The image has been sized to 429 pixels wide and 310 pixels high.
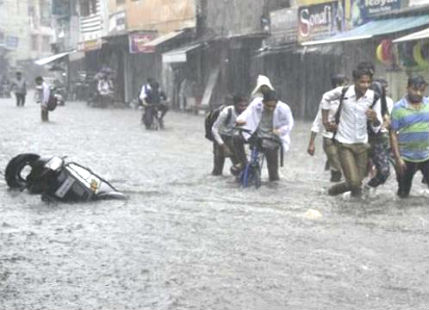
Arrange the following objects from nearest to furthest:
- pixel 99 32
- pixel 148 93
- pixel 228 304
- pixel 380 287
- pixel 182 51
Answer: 1. pixel 228 304
2. pixel 380 287
3. pixel 148 93
4. pixel 182 51
5. pixel 99 32

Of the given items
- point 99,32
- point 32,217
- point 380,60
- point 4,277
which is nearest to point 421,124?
point 32,217

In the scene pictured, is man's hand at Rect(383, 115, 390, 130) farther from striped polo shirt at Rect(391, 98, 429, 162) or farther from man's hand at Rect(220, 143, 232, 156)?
man's hand at Rect(220, 143, 232, 156)

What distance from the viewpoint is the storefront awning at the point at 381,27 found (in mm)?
16859

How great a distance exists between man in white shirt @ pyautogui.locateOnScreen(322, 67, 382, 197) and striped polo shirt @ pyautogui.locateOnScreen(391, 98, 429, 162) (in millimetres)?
216

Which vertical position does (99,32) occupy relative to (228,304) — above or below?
above

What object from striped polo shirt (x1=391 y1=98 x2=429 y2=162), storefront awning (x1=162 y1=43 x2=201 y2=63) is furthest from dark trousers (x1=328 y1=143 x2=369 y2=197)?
storefront awning (x1=162 y1=43 x2=201 y2=63)

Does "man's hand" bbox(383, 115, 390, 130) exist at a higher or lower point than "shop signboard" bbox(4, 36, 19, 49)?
lower

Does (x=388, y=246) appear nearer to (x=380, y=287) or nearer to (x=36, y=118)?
(x=380, y=287)

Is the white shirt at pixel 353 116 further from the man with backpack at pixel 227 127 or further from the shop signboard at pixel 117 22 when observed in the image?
the shop signboard at pixel 117 22

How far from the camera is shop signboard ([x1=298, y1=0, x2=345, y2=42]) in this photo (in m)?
21.0

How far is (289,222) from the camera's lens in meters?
8.12

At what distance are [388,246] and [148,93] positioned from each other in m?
14.6

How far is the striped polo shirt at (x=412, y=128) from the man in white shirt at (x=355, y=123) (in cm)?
22

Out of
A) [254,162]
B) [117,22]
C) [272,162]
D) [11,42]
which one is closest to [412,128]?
[254,162]
